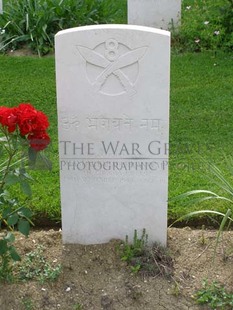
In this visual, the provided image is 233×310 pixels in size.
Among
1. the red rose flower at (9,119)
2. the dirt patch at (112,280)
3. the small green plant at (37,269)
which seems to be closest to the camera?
the red rose flower at (9,119)

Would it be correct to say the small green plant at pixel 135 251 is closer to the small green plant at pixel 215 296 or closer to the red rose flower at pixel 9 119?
the small green plant at pixel 215 296

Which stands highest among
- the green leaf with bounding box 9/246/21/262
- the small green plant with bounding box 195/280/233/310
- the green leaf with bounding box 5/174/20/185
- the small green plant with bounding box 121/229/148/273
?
the green leaf with bounding box 5/174/20/185

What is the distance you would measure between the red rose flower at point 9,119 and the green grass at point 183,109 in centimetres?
121

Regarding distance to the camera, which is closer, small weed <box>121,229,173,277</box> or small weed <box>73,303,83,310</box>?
small weed <box>73,303,83,310</box>

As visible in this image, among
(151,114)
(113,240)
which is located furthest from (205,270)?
(151,114)

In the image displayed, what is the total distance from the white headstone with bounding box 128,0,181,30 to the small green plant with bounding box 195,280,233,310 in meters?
4.81

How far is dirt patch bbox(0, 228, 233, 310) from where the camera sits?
3.79m

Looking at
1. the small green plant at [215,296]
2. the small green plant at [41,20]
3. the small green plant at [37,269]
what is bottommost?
the small green plant at [215,296]

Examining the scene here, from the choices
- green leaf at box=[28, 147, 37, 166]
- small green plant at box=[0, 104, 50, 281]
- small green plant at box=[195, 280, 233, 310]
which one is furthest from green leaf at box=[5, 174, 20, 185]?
small green plant at box=[195, 280, 233, 310]

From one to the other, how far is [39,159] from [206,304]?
114 centimetres

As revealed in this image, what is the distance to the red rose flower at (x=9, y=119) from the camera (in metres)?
3.55

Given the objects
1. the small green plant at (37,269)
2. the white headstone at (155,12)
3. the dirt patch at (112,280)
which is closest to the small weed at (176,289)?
the dirt patch at (112,280)

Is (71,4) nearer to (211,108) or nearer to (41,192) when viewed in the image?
(211,108)

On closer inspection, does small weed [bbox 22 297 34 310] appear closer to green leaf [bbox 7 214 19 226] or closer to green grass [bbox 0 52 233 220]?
green leaf [bbox 7 214 19 226]
